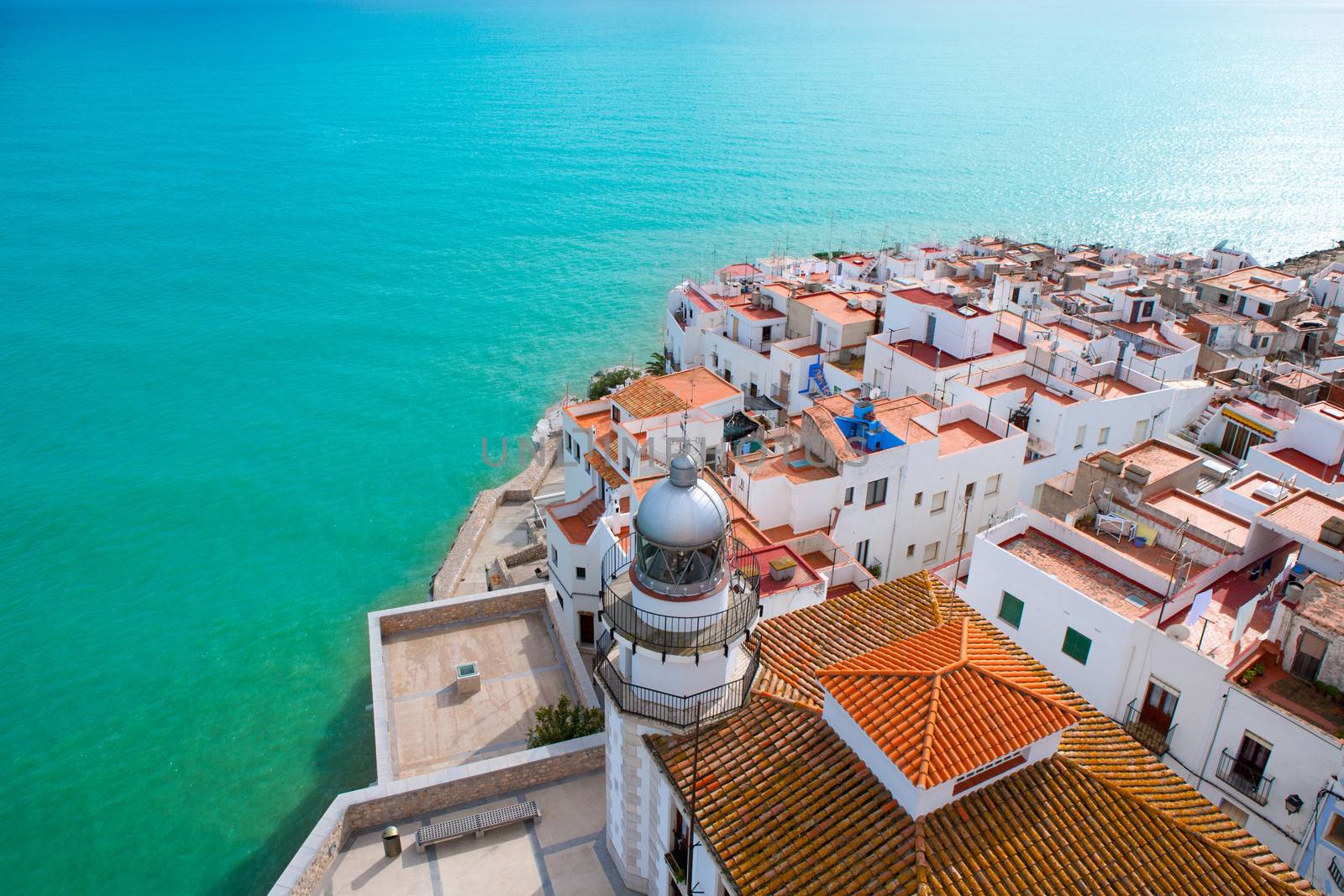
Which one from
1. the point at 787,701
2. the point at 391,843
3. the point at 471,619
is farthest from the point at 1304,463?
the point at 391,843

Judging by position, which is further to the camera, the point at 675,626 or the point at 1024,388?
the point at 1024,388

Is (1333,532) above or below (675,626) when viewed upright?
below

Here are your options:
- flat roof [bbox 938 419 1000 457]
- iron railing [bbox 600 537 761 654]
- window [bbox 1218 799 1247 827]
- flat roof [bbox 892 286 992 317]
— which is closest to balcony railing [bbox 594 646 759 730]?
iron railing [bbox 600 537 761 654]

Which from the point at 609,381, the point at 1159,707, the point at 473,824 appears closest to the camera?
the point at 473,824

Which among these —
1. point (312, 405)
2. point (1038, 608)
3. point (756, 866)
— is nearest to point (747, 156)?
point (312, 405)

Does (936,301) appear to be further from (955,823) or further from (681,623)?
(955,823)

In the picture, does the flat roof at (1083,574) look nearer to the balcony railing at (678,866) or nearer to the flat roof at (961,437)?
the flat roof at (961,437)

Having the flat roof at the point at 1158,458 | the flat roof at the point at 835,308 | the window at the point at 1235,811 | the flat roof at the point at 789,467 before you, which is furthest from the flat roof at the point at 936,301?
the window at the point at 1235,811

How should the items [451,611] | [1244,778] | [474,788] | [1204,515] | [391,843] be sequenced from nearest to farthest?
[391,843], [1244,778], [474,788], [1204,515], [451,611]
